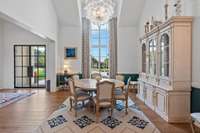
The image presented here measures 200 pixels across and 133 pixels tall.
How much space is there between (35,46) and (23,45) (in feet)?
2.05

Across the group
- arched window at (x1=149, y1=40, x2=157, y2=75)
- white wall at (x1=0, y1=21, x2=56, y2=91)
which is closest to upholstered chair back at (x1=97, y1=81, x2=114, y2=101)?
arched window at (x1=149, y1=40, x2=157, y2=75)

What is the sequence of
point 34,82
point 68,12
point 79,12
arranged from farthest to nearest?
point 34,82 → point 79,12 → point 68,12

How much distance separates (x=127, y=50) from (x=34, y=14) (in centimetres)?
554

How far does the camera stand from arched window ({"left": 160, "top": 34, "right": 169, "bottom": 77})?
5.16 metres

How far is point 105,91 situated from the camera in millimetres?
4887

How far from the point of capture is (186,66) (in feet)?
15.6

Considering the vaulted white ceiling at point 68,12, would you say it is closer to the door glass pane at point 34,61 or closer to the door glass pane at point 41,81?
the door glass pane at point 34,61

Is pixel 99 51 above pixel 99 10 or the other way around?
the other way around

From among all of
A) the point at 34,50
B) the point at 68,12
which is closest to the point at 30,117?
the point at 68,12

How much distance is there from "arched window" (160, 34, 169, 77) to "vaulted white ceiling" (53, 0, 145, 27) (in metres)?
4.17

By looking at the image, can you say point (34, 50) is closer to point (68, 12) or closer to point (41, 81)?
point (41, 81)

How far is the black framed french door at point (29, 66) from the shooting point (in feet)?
35.8

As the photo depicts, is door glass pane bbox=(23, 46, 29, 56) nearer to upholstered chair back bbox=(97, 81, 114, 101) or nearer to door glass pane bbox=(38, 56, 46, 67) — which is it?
door glass pane bbox=(38, 56, 46, 67)

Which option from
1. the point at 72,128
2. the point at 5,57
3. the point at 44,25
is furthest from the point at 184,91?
the point at 5,57
